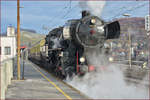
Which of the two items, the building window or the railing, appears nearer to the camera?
the railing

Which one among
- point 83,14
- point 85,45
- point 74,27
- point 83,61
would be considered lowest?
point 83,61

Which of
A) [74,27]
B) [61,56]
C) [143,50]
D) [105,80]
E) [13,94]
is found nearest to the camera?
[13,94]

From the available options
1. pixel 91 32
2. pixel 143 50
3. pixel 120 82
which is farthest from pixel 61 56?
pixel 143 50

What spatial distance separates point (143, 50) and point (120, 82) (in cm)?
4446

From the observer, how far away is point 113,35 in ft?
35.9

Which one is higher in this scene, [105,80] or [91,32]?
[91,32]

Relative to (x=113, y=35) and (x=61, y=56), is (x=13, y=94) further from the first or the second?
Result: (x=113, y=35)

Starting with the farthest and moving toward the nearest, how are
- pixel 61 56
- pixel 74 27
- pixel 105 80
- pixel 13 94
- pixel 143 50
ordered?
pixel 143 50 → pixel 61 56 → pixel 74 27 → pixel 105 80 → pixel 13 94

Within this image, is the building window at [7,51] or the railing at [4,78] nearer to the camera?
the railing at [4,78]

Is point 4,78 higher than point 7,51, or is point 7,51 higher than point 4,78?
point 7,51

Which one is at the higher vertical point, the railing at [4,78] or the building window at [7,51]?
the building window at [7,51]

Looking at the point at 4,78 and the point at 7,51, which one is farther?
the point at 7,51

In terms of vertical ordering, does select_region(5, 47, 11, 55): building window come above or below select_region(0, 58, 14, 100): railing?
above

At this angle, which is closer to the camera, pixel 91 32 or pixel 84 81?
pixel 91 32
